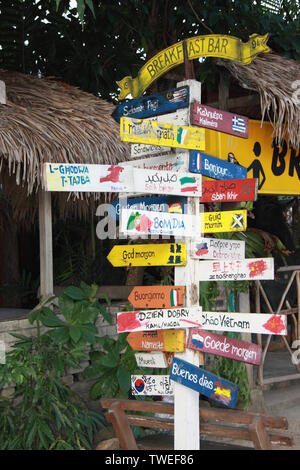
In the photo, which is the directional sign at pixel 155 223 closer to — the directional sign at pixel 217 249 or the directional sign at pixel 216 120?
the directional sign at pixel 217 249

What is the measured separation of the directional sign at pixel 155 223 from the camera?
2.90 metres

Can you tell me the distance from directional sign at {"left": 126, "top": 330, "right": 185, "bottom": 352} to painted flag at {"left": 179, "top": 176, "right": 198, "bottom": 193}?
2.31ft

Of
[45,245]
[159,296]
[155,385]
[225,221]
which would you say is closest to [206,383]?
[155,385]

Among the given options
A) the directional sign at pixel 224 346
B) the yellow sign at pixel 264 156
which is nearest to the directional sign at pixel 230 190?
the directional sign at pixel 224 346

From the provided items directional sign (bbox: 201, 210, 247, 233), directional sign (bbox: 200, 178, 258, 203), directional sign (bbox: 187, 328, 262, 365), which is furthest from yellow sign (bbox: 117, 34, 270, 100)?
directional sign (bbox: 187, 328, 262, 365)

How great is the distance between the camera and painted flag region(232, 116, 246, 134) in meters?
3.22

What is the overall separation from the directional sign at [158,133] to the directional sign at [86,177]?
160mm

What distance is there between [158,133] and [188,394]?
4.23ft

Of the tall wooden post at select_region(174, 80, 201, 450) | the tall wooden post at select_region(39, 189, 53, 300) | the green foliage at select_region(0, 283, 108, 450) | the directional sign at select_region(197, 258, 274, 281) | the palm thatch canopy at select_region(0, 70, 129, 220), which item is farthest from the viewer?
the tall wooden post at select_region(39, 189, 53, 300)

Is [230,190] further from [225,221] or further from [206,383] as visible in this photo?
[206,383]

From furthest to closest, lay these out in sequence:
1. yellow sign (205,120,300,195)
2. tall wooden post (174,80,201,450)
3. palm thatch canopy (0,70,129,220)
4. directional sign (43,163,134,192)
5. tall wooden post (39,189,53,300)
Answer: tall wooden post (39,189,53,300) → yellow sign (205,120,300,195) → palm thatch canopy (0,70,129,220) → tall wooden post (174,80,201,450) → directional sign (43,163,134,192)

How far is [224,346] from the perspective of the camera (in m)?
3.04

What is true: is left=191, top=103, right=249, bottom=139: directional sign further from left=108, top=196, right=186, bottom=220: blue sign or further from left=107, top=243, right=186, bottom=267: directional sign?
left=107, top=243, right=186, bottom=267: directional sign

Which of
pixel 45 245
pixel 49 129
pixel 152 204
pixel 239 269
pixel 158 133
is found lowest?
pixel 239 269
